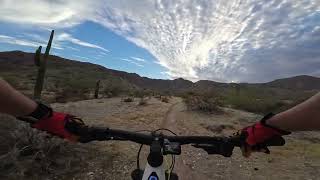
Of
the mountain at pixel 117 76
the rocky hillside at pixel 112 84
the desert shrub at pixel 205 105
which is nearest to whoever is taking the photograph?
the desert shrub at pixel 205 105

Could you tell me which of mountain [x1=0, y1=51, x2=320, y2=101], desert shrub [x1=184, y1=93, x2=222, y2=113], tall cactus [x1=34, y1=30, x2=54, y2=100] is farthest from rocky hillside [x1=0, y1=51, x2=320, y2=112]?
tall cactus [x1=34, y1=30, x2=54, y2=100]

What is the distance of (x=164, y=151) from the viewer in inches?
84.8

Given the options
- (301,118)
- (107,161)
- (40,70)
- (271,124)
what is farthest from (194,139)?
(40,70)

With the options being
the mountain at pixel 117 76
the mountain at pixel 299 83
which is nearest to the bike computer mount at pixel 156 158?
the mountain at pixel 117 76

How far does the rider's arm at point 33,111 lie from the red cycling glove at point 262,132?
0.97 metres

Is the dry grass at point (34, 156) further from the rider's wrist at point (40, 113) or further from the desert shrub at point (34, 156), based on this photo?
the rider's wrist at point (40, 113)

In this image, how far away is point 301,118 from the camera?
2029mm

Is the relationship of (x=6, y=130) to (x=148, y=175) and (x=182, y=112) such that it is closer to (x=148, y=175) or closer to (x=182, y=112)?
(x=148, y=175)

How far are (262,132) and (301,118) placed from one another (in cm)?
23

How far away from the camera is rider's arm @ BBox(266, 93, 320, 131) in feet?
6.47

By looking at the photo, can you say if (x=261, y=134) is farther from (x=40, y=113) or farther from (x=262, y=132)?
(x=40, y=113)

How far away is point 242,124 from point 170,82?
4731 inches

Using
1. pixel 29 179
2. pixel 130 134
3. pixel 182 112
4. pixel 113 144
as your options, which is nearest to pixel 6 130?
pixel 29 179

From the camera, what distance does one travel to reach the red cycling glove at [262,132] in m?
2.15
